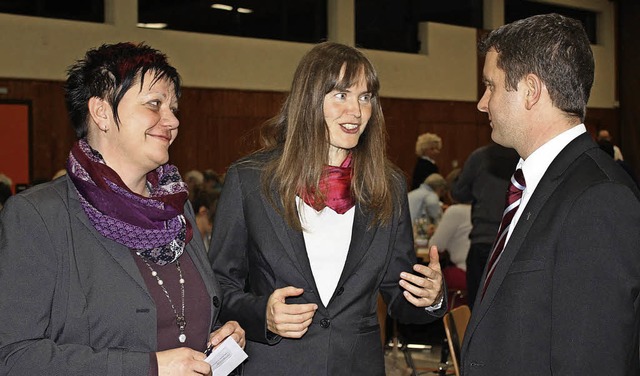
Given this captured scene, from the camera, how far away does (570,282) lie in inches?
78.8

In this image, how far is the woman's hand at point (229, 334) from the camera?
244 cm

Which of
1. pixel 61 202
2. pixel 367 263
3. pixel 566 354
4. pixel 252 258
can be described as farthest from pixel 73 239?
pixel 566 354

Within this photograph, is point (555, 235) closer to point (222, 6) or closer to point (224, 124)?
point (224, 124)

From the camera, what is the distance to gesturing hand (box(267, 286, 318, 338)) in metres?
2.50

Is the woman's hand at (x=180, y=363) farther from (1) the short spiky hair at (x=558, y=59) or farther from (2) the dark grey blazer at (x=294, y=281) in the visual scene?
(1) the short spiky hair at (x=558, y=59)

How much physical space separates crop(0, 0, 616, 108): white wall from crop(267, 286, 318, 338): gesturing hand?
324 inches

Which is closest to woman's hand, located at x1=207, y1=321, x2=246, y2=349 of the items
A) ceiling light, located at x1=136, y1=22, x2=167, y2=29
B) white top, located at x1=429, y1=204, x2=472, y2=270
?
white top, located at x1=429, y1=204, x2=472, y2=270

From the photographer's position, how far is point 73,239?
7.04ft

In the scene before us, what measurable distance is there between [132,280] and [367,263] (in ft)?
2.89

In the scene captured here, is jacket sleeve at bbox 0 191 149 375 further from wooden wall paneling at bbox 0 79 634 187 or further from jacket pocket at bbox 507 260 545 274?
wooden wall paneling at bbox 0 79 634 187

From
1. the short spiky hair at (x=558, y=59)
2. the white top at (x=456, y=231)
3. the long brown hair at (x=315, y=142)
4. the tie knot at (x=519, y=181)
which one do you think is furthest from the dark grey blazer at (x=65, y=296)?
the white top at (x=456, y=231)

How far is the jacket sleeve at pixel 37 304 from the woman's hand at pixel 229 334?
361 mm

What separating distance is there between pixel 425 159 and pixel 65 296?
946 centimetres

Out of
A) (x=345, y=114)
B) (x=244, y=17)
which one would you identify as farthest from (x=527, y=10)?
(x=345, y=114)
